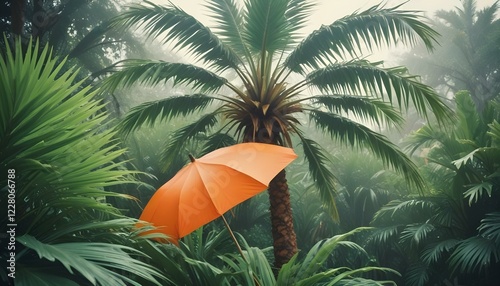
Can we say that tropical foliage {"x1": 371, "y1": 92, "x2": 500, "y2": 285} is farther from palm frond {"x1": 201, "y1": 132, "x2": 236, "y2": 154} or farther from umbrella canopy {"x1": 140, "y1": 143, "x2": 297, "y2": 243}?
umbrella canopy {"x1": 140, "y1": 143, "x2": 297, "y2": 243}

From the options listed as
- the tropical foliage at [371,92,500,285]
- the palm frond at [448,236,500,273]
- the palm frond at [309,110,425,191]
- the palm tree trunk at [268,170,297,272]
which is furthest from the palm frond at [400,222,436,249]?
the palm tree trunk at [268,170,297,272]

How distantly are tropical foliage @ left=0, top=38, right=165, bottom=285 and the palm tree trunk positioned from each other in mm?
2940

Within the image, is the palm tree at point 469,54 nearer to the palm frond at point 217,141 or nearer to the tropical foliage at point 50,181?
the palm frond at point 217,141

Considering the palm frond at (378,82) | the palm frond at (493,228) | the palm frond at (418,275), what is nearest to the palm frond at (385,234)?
the palm frond at (418,275)

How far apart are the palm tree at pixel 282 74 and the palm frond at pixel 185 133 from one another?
5 centimetres

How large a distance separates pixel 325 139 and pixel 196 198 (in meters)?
14.9

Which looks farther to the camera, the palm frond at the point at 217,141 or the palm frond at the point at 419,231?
the palm frond at the point at 419,231

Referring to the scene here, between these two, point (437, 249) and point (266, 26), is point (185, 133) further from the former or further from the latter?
point (437, 249)

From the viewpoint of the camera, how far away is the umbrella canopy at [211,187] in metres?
3.49

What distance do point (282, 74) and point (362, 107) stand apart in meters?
1.34

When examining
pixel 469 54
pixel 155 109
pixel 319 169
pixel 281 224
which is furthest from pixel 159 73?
pixel 469 54

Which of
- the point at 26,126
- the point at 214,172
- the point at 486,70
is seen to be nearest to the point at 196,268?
the point at 214,172

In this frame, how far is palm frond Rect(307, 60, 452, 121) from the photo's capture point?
17.2 feet

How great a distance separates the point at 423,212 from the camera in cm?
870
